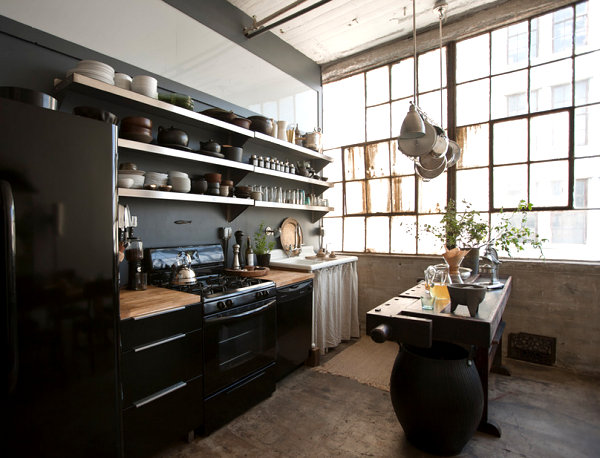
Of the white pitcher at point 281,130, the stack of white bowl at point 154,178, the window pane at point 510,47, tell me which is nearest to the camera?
→ the stack of white bowl at point 154,178

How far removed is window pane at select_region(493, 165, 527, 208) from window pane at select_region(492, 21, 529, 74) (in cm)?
101

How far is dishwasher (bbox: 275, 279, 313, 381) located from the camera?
107 inches

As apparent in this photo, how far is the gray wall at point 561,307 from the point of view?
2854 millimetres

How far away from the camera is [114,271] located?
4.26ft

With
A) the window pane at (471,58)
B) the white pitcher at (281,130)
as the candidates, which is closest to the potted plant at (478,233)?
the window pane at (471,58)

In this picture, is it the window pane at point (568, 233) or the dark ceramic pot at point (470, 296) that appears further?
the window pane at point (568, 233)

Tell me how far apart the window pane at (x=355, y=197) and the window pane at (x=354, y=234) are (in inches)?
4.5

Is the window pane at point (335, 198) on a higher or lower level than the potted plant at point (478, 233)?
higher

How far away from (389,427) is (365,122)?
339 centimetres

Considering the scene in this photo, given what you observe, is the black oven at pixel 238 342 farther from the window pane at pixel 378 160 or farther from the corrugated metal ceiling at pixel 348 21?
the corrugated metal ceiling at pixel 348 21

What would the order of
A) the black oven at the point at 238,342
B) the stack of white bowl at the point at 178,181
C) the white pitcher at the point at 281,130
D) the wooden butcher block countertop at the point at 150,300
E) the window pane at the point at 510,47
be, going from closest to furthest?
the wooden butcher block countertop at the point at 150,300 → the black oven at the point at 238,342 → the stack of white bowl at the point at 178,181 → the window pane at the point at 510,47 → the white pitcher at the point at 281,130

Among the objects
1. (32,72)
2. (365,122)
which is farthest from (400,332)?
(365,122)

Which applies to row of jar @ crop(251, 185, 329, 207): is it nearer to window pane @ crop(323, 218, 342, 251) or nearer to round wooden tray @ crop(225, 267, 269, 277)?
window pane @ crop(323, 218, 342, 251)

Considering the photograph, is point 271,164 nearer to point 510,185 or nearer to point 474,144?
point 474,144
